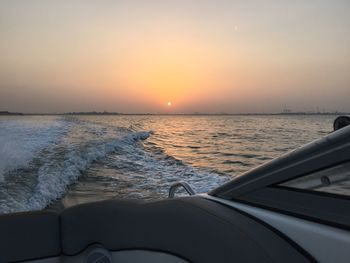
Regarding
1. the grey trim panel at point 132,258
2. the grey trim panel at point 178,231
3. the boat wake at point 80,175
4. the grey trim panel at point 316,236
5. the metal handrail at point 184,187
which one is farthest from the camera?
the boat wake at point 80,175

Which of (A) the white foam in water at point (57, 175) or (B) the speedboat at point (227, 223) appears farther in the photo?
(A) the white foam in water at point (57, 175)

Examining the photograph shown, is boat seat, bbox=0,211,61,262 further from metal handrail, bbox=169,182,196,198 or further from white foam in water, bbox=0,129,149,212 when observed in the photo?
white foam in water, bbox=0,129,149,212

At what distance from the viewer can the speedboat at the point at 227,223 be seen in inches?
57.7

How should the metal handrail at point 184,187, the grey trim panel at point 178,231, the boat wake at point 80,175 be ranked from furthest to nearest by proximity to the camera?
the boat wake at point 80,175
the metal handrail at point 184,187
the grey trim panel at point 178,231

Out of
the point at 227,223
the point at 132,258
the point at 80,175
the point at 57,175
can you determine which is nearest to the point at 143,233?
the point at 132,258

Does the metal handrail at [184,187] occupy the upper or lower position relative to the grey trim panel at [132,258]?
upper

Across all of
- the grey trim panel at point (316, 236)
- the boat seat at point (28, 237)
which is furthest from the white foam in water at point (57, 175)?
the grey trim panel at point (316, 236)

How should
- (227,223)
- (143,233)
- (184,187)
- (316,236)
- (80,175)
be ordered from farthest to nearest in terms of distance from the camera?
(80,175) → (184,187) → (143,233) → (227,223) → (316,236)

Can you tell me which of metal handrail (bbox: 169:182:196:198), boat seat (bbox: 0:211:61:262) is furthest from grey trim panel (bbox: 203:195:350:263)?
boat seat (bbox: 0:211:61:262)

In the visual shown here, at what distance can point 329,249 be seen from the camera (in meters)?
1.41

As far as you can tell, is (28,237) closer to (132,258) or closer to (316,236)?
(132,258)

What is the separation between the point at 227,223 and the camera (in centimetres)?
171

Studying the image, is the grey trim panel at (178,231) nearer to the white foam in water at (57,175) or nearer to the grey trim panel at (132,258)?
the grey trim panel at (132,258)

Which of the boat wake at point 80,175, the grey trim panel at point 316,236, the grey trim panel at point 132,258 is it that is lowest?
the boat wake at point 80,175
